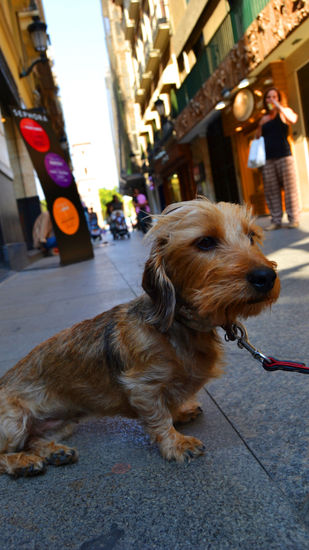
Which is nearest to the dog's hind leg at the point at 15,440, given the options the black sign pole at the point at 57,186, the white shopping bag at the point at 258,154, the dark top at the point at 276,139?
the white shopping bag at the point at 258,154

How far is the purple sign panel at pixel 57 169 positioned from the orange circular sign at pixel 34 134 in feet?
0.88

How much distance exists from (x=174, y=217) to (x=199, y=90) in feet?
64.3

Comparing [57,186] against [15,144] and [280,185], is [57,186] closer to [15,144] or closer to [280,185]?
[280,185]

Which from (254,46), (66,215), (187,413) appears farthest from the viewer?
(254,46)

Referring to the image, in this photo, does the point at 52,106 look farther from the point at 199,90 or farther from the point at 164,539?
the point at 164,539

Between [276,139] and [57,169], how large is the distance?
571 cm

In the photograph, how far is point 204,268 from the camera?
1775 mm

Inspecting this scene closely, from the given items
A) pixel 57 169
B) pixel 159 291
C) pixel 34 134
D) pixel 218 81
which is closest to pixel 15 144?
pixel 57 169

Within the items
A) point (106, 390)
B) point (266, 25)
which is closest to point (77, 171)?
point (266, 25)

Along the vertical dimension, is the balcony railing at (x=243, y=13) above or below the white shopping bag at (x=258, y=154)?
above

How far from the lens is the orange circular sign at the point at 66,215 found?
1170cm

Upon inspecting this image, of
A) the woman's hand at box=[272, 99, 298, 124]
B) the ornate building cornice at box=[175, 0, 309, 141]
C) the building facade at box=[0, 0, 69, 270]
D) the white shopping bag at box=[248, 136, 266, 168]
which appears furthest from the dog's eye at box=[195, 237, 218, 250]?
the ornate building cornice at box=[175, 0, 309, 141]

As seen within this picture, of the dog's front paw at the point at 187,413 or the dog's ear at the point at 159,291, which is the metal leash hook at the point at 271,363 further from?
the dog's front paw at the point at 187,413

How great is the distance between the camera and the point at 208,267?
176cm
